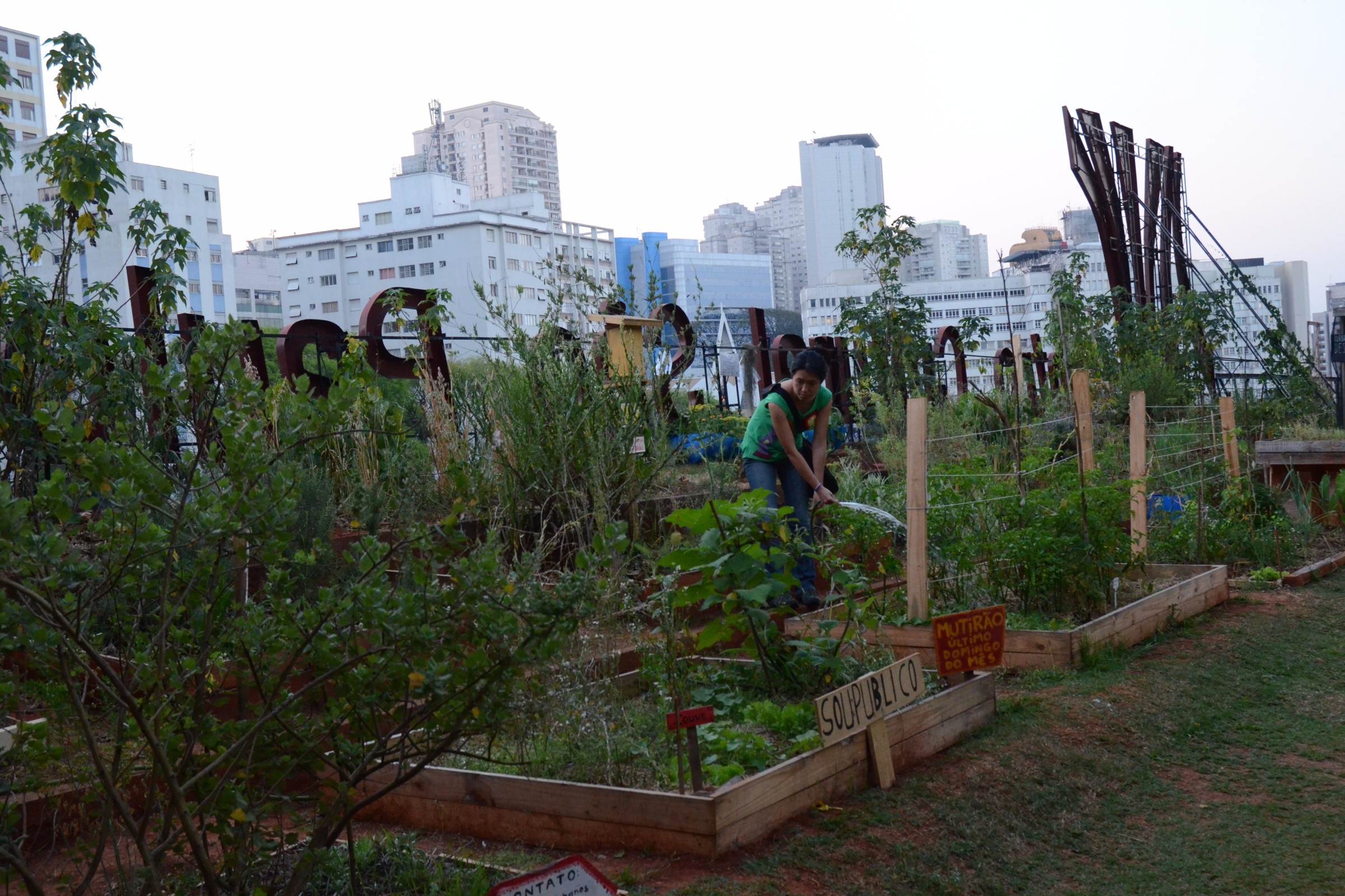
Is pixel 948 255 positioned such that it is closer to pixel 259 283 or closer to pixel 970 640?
pixel 259 283

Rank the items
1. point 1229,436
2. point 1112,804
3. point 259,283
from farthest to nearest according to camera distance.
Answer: point 259,283
point 1229,436
point 1112,804

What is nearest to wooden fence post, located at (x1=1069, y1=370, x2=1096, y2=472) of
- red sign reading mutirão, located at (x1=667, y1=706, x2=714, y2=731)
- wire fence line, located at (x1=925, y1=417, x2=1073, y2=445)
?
wire fence line, located at (x1=925, y1=417, x2=1073, y2=445)

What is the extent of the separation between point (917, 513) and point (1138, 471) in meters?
2.06

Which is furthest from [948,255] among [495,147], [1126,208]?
[1126,208]

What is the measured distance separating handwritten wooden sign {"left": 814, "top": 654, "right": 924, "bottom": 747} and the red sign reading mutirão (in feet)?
1.50

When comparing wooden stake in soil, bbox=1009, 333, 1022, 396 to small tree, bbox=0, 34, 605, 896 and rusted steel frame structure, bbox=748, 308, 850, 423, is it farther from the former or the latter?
small tree, bbox=0, 34, 605, 896

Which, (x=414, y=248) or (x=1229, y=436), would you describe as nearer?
(x=1229, y=436)

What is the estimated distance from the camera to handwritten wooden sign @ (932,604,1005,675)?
4.08 metres

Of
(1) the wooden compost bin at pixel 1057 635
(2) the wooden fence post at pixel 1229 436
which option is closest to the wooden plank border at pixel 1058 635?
(1) the wooden compost bin at pixel 1057 635

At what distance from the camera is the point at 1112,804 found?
362 cm

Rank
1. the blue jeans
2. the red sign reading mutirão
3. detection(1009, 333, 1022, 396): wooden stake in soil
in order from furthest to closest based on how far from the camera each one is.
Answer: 1. detection(1009, 333, 1022, 396): wooden stake in soil
2. the blue jeans
3. the red sign reading mutirão

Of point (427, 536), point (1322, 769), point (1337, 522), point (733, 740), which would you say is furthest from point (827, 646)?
point (1337, 522)

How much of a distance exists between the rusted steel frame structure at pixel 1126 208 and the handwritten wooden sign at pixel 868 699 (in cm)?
1379

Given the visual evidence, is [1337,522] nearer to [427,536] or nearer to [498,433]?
[498,433]
